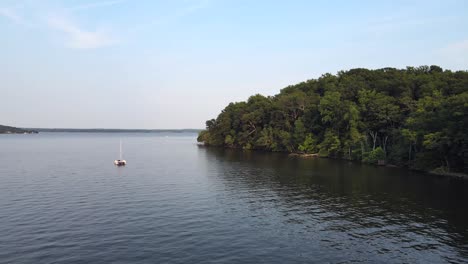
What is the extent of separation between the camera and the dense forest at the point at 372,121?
72.4 metres

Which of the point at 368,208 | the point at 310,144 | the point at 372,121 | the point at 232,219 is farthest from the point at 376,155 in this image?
the point at 232,219

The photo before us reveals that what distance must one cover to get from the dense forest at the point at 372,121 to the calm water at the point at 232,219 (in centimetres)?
1050

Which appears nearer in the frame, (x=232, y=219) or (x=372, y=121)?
(x=232, y=219)

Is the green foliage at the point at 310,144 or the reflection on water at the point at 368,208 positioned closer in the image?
the reflection on water at the point at 368,208

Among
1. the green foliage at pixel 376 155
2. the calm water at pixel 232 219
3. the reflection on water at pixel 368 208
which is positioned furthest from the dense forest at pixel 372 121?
the calm water at pixel 232 219

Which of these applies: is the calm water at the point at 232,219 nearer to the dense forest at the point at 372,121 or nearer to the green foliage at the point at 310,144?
the dense forest at the point at 372,121

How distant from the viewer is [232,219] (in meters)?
40.2

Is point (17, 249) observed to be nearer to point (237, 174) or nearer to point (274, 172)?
point (237, 174)

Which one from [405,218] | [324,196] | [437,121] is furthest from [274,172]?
[405,218]

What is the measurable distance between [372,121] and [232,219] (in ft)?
244

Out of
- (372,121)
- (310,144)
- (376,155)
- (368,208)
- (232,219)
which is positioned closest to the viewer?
(232,219)

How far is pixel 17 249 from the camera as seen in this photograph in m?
29.9

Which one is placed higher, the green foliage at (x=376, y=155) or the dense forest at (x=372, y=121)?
the dense forest at (x=372, y=121)

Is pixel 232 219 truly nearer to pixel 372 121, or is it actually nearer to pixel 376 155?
pixel 376 155
